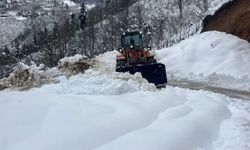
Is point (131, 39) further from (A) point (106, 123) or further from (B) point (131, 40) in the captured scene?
(A) point (106, 123)

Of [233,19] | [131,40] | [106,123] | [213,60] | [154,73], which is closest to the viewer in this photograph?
[106,123]

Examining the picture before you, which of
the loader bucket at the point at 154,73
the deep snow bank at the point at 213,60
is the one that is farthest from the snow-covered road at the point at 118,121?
the deep snow bank at the point at 213,60

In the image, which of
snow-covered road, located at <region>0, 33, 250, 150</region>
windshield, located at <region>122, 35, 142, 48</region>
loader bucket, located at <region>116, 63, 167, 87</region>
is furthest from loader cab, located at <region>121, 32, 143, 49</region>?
snow-covered road, located at <region>0, 33, 250, 150</region>

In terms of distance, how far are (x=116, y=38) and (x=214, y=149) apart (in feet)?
259

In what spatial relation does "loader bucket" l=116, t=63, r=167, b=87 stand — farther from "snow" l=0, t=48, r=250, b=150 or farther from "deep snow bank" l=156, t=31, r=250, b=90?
"snow" l=0, t=48, r=250, b=150

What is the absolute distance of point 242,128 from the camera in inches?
452

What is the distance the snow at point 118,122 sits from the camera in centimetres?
906

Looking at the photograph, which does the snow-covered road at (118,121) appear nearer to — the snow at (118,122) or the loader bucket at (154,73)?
the snow at (118,122)

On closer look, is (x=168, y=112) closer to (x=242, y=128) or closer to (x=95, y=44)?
(x=242, y=128)

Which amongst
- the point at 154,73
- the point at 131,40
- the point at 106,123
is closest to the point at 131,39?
the point at 131,40

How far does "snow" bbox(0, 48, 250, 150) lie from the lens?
906 cm

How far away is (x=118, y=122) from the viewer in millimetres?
10367

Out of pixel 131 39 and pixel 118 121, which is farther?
pixel 131 39

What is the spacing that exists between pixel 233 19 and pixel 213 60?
220 inches
